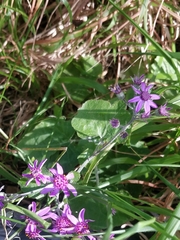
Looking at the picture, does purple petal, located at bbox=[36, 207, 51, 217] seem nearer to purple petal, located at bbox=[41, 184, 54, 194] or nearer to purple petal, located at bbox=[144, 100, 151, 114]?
purple petal, located at bbox=[41, 184, 54, 194]

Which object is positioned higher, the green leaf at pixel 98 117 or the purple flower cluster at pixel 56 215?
the green leaf at pixel 98 117

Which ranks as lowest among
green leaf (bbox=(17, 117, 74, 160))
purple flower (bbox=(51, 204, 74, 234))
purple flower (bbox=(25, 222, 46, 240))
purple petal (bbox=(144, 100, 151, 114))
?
purple flower (bbox=(25, 222, 46, 240))

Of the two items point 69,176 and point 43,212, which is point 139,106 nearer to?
point 69,176

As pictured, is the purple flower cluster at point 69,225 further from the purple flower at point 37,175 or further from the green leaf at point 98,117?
the green leaf at point 98,117

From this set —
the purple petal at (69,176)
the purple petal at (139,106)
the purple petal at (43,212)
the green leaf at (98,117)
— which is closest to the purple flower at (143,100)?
the purple petal at (139,106)

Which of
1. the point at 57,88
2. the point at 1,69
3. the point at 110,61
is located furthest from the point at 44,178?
the point at 110,61

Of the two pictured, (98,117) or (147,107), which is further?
Result: (98,117)

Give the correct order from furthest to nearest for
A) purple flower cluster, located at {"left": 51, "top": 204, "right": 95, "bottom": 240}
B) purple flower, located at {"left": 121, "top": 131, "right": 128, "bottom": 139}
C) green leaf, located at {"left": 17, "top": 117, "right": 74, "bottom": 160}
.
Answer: green leaf, located at {"left": 17, "top": 117, "right": 74, "bottom": 160} < purple flower, located at {"left": 121, "top": 131, "right": 128, "bottom": 139} < purple flower cluster, located at {"left": 51, "top": 204, "right": 95, "bottom": 240}

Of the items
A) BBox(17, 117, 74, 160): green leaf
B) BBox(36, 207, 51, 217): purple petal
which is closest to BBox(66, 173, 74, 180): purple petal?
BBox(36, 207, 51, 217): purple petal

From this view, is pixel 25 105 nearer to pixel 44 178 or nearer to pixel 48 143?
pixel 48 143

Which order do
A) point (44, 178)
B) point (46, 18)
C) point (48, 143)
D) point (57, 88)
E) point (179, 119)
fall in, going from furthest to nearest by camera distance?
point (46, 18) < point (57, 88) < point (179, 119) < point (48, 143) < point (44, 178)

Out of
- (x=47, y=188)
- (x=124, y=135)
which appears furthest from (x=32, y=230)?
(x=124, y=135)
